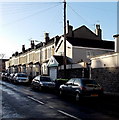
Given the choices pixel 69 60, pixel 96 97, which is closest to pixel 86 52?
pixel 69 60

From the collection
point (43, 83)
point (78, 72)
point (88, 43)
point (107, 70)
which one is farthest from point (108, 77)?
point (88, 43)

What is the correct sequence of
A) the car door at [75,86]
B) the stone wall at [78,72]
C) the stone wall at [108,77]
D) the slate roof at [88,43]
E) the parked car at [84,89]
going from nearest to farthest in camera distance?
1. the parked car at [84,89]
2. the car door at [75,86]
3. the stone wall at [108,77]
4. the stone wall at [78,72]
5. the slate roof at [88,43]

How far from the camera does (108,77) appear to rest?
24.2 meters

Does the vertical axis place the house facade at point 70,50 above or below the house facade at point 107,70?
above

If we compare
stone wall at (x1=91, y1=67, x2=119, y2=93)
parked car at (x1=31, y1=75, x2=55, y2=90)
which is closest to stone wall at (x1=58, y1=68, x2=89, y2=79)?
stone wall at (x1=91, y1=67, x2=119, y2=93)

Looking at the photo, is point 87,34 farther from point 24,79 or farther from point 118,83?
point 118,83

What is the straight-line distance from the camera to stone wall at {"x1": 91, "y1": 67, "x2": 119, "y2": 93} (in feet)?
75.5

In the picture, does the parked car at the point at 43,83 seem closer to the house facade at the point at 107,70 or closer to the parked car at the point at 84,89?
the house facade at the point at 107,70

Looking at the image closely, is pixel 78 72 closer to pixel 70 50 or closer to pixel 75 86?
pixel 70 50

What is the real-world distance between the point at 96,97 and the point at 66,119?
23.1 ft

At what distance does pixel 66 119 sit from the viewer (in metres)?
10.2

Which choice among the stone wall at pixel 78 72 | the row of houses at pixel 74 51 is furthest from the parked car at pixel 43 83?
the row of houses at pixel 74 51

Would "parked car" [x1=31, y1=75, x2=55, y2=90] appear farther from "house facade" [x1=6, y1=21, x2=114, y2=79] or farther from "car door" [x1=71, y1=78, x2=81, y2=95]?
"car door" [x1=71, y1=78, x2=81, y2=95]

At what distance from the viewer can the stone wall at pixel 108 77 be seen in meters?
23.0
